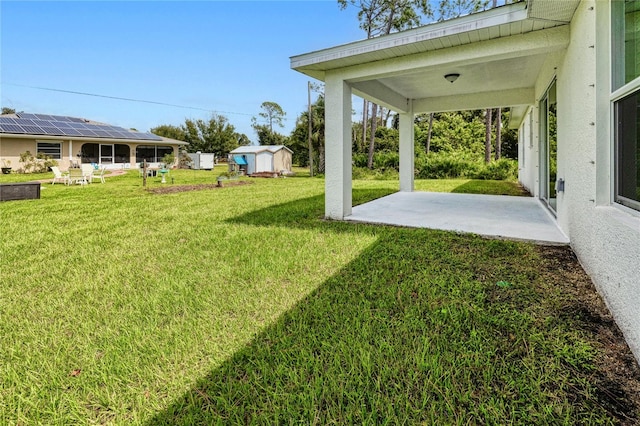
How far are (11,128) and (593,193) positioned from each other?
29.2 m

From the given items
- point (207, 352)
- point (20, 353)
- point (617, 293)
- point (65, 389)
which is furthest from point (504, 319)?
point (20, 353)

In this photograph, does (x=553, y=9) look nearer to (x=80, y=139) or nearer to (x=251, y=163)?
(x=251, y=163)

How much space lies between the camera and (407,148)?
11000 millimetres

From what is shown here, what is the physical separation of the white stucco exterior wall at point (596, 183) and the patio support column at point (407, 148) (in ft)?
20.6

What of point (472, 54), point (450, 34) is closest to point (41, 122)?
point (450, 34)

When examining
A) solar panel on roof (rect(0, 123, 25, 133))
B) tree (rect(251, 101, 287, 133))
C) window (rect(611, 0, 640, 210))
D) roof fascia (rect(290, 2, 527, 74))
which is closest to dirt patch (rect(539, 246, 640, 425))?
window (rect(611, 0, 640, 210))

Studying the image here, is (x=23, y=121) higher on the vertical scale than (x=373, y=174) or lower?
higher

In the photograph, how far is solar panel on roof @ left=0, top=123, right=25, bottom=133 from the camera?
21.1 meters

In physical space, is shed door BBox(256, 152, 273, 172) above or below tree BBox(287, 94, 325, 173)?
below

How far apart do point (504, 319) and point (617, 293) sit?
30.8 inches

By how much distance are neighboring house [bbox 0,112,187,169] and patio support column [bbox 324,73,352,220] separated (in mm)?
23943

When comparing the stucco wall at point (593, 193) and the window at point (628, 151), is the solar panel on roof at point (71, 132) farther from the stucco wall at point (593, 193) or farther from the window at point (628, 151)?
the window at point (628, 151)

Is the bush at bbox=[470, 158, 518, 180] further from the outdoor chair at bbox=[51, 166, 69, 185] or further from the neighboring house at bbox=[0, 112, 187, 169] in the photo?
the neighboring house at bbox=[0, 112, 187, 169]

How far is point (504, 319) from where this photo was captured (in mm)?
2568
